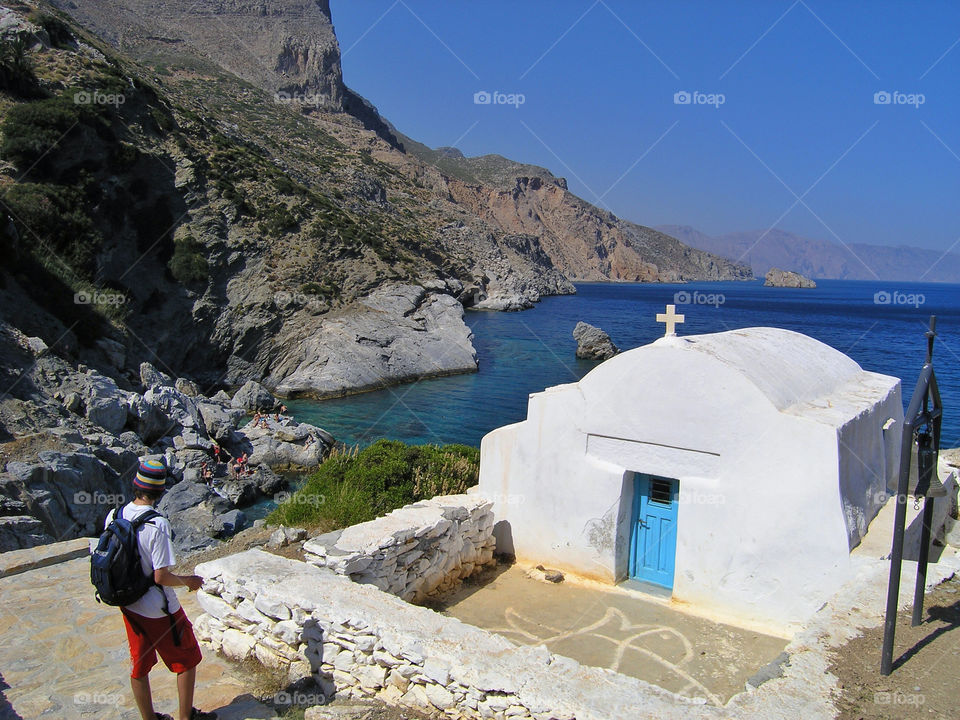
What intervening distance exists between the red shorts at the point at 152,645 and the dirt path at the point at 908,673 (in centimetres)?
459

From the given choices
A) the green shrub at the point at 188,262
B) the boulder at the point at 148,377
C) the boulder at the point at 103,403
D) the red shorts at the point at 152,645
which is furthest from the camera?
the green shrub at the point at 188,262

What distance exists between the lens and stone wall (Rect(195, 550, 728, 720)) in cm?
466

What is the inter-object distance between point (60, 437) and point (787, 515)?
14.7 m

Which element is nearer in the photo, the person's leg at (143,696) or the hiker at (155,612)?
the hiker at (155,612)

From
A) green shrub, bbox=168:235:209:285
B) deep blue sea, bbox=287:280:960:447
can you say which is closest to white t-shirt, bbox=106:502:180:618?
deep blue sea, bbox=287:280:960:447

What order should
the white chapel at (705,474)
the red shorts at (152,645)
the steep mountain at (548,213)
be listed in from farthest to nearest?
the steep mountain at (548,213) < the white chapel at (705,474) < the red shorts at (152,645)

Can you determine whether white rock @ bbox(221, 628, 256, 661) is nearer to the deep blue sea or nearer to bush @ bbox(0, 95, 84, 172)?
the deep blue sea

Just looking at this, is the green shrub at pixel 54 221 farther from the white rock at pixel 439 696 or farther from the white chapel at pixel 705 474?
the white rock at pixel 439 696

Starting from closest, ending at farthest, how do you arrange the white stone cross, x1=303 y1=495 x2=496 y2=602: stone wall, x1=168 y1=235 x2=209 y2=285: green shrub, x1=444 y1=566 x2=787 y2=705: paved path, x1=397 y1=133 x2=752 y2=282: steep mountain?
1. x1=444 y1=566 x2=787 y2=705: paved path
2. x1=303 y1=495 x2=496 y2=602: stone wall
3. the white stone cross
4. x1=168 y1=235 x2=209 y2=285: green shrub
5. x1=397 y1=133 x2=752 y2=282: steep mountain

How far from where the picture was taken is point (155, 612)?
486 centimetres

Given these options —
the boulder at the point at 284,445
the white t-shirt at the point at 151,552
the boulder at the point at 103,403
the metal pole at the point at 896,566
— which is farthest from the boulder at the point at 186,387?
the metal pole at the point at 896,566

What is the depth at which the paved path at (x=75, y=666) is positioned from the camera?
540 centimetres

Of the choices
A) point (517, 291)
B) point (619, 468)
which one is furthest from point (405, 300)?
point (517, 291)

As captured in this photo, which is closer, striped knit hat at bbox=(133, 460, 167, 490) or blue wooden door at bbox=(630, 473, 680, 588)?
striped knit hat at bbox=(133, 460, 167, 490)
